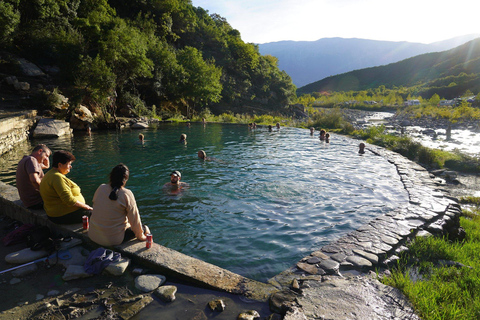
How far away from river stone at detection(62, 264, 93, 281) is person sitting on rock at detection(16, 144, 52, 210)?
2.37 m

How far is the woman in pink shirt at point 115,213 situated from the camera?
4.21 metres

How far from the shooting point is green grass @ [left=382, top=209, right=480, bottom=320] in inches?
136

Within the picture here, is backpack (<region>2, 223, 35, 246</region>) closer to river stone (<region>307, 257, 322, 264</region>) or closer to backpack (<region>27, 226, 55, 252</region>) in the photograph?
backpack (<region>27, 226, 55, 252</region>)

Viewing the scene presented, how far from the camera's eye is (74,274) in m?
3.96

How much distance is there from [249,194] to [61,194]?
5.52 meters

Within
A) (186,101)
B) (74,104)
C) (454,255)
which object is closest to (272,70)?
(186,101)

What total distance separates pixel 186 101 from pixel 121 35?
15851 millimetres

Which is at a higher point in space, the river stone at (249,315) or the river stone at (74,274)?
the river stone at (74,274)

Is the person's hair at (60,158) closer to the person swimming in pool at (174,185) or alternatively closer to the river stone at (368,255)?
the person swimming in pool at (174,185)

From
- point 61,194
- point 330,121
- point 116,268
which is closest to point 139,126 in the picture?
point 330,121

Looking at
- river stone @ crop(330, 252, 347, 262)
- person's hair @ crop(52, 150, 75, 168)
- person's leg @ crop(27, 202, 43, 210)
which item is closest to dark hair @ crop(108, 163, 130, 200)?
person's hair @ crop(52, 150, 75, 168)

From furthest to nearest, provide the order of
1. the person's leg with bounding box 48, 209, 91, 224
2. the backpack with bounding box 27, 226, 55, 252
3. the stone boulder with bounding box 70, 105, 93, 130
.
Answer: the stone boulder with bounding box 70, 105, 93, 130
the person's leg with bounding box 48, 209, 91, 224
the backpack with bounding box 27, 226, 55, 252

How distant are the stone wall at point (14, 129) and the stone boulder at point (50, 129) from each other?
1.75 feet

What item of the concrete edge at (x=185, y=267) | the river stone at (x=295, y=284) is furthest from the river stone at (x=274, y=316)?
the river stone at (x=295, y=284)
